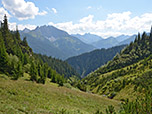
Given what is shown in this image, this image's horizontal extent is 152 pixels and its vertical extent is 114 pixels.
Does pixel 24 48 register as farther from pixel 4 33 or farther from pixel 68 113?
pixel 68 113

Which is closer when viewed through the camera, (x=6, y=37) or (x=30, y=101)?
(x=30, y=101)

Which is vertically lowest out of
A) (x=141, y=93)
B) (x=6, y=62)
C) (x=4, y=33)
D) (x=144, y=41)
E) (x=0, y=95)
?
(x=141, y=93)

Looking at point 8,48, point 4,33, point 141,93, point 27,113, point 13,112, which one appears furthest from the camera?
point 4,33

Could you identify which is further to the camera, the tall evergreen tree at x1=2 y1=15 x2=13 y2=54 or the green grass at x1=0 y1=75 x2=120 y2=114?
the tall evergreen tree at x1=2 y1=15 x2=13 y2=54

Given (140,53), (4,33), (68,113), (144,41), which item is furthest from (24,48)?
(144,41)

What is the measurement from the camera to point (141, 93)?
59188mm

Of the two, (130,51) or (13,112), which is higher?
(130,51)

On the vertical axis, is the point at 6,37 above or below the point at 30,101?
above

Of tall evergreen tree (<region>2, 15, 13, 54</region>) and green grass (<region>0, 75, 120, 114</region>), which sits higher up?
tall evergreen tree (<region>2, 15, 13, 54</region>)

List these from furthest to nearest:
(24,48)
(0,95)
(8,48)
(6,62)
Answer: (24,48) < (8,48) < (6,62) < (0,95)

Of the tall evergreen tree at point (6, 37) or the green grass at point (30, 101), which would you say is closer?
the green grass at point (30, 101)

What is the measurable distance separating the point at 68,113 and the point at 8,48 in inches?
2759

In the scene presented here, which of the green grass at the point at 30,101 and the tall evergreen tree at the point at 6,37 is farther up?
the tall evergreen tree at the point at 6,37

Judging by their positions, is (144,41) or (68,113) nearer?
(68,113)
